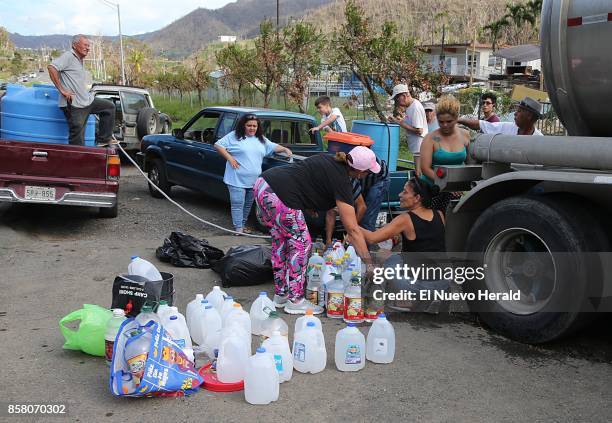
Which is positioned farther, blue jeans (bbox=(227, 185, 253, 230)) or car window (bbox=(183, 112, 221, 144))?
car window (bbox=(183, 112, 221, 144))

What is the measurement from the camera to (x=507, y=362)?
13.9 ft

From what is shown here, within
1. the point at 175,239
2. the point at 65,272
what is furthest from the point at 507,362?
the point at 65,272

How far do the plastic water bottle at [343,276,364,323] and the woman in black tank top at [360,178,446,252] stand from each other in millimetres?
397

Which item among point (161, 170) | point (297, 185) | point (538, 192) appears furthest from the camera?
point (161, 170)

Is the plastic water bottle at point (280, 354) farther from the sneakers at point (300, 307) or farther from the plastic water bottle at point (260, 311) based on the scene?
the sneakers at point (300, 307)

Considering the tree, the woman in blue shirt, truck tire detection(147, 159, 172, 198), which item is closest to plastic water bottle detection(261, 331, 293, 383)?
the woman in blue shirt

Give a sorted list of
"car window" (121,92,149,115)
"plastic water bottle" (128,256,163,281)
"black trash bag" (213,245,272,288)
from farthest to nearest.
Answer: "car window" (121,92,149,115)
"black trash bag" (213,245,272,288)
"plastic water bottle" (128,256,163,281)

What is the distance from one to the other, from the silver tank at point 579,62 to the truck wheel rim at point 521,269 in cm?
98

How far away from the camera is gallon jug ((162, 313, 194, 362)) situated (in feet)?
12.9

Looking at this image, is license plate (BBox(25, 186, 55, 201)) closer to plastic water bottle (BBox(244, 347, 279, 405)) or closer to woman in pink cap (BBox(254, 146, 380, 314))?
woman in pink cap (BBox(254, 146, 380, 314))

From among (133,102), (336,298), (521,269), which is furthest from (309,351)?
(133,102)

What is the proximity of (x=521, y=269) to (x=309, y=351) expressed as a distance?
183 cm

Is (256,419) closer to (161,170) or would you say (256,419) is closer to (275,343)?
(275,343)

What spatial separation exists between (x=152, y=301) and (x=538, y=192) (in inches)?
119
